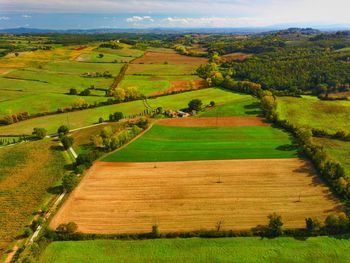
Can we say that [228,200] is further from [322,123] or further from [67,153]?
[322,123]

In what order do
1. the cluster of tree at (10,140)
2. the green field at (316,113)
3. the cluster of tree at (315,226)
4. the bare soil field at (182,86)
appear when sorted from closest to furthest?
the cluster of tree at (315,226), the cluster of tree at (10,140), the green field at (316,113), the bare soil field at (182,86)

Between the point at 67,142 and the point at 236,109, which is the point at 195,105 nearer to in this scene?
the point at 236,109

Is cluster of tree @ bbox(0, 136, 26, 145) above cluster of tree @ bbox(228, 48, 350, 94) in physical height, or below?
below

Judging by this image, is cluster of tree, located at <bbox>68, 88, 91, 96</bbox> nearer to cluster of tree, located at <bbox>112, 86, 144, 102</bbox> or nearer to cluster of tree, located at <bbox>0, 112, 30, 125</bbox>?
cluster of tree, located at <bbox>112, 86, 144, 102</bbox>

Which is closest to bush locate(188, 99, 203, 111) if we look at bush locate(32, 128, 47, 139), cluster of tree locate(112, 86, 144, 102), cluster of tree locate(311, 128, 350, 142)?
cluster of tree locate(112, 86, 144, 102)

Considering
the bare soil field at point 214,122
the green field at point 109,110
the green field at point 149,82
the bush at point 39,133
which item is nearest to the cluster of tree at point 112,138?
the bare soil field at point 214,122

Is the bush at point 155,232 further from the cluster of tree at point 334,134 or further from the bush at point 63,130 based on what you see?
the cluster of tree at point 334,134
